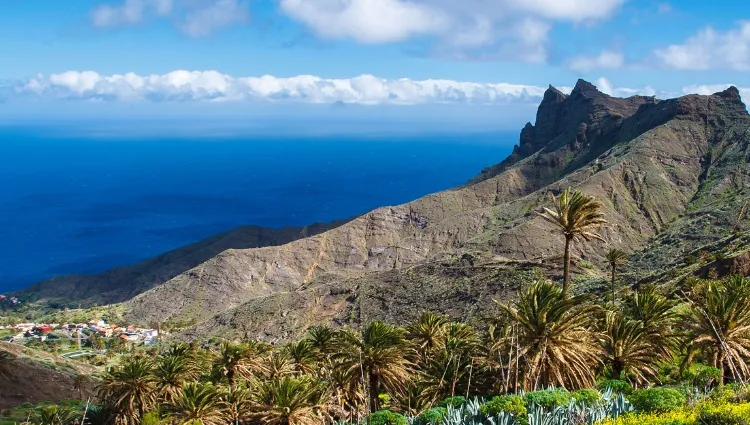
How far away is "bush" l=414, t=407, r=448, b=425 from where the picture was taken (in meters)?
25.7

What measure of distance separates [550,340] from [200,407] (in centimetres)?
1934

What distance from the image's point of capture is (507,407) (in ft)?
78.4

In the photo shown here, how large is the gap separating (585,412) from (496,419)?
3.47m

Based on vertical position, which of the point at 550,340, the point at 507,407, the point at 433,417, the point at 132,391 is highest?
the point at 550,340

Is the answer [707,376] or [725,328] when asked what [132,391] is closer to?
[707,376]

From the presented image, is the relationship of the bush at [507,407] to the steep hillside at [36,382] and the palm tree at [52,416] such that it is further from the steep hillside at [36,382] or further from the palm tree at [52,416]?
the steep hillside at [36,382]

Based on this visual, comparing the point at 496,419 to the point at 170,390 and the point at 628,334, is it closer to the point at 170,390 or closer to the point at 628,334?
the point at 628,334

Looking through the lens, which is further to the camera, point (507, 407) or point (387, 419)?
point (387, 419)

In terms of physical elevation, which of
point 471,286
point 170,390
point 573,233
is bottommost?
point 471,286

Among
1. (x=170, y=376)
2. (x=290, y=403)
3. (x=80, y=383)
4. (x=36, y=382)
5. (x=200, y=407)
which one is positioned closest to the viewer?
(x=290, y=403)

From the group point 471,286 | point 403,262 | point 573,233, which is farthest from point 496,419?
point 403,262

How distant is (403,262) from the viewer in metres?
134

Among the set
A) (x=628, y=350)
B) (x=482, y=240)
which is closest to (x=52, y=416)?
(x=628, y=350)

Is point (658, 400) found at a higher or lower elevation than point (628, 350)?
higher
